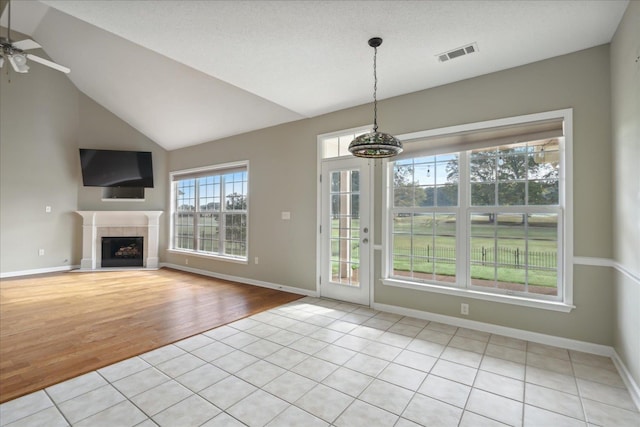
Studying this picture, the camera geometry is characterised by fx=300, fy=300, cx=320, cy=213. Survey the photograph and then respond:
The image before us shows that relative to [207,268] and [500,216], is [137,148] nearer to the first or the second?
[207,268]

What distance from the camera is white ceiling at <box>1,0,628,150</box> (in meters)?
2.21

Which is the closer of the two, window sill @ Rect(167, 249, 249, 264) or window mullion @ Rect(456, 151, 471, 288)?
window mullion @ Rect(456, 151, 471, 288)

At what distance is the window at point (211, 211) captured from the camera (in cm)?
581

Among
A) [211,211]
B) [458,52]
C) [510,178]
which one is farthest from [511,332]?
[211,211]

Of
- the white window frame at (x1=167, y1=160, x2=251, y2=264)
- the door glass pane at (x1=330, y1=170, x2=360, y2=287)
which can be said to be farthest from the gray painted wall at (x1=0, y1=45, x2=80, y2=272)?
the door glass pane at (x1=330, y1=170, x2=360, y2=287)

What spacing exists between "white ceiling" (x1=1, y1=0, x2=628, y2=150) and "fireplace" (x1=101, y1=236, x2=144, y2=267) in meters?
4.14

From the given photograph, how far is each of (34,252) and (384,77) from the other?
737 cm

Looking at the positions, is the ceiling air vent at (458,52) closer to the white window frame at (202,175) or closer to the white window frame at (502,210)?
the white window frame at (502,210)

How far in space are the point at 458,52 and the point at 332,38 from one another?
1.21 metres

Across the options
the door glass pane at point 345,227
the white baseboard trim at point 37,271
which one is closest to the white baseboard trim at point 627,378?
the door glass pane at point 345,227

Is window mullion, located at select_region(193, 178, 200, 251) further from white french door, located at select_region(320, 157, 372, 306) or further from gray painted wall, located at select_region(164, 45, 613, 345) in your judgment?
white french door, located at select_region(320, 157, 372, 306)

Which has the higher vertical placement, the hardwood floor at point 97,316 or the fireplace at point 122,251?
the fireplace at point 122,251

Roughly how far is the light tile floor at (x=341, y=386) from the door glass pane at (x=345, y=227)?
1.24 meters

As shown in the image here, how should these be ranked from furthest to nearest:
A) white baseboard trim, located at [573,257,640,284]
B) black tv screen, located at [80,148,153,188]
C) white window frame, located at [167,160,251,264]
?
black tv screen, located at [80,148,153,188] → white window frame, located at [167,160,251,264] → white baseboard trim, located at [573,257,640,284]
